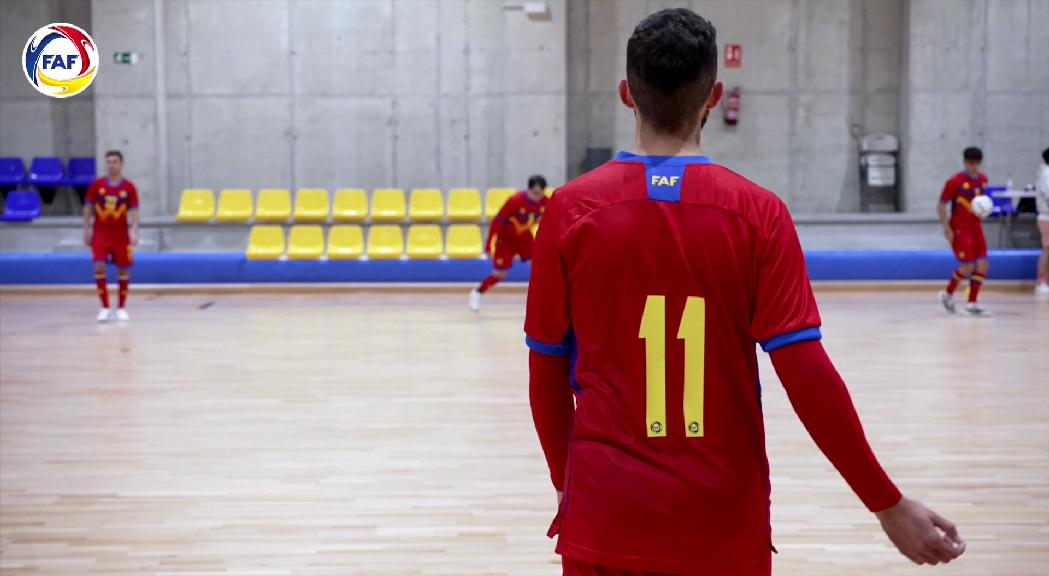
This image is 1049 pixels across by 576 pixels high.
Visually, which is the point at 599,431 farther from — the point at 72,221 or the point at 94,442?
the point at 72,221

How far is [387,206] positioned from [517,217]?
14.8 ft

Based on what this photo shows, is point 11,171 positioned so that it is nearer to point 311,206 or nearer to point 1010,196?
point 311,206

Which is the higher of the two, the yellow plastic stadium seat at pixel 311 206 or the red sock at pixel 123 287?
the yellow plastic stadium seat at pixel 311 206

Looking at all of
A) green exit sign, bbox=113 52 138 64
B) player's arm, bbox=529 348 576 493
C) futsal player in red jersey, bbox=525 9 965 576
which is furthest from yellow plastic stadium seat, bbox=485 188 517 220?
futsal player in red jersey, bbox=525 9 965 576

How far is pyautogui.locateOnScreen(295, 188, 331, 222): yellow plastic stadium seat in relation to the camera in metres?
16.0

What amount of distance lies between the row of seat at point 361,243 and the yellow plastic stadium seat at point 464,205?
600 mm

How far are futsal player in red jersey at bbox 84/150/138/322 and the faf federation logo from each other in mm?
975

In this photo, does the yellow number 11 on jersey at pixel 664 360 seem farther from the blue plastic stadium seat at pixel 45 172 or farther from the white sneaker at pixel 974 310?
the blue plastic stadium seat at pixel 45 172

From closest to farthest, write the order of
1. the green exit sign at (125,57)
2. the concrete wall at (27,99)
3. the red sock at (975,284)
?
the red sock at (975,284), the green exit sign at (125,57), the concrete wall at (27,99)

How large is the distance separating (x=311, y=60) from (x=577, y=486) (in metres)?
16.4

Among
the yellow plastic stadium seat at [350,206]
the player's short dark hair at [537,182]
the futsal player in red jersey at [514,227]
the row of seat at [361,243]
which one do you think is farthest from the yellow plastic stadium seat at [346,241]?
the player's short dark hair at [537,182]

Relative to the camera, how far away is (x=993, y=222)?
15930 millimetres

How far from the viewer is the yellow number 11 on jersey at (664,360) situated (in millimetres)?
1905

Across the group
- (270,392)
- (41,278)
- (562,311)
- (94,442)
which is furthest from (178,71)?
(562,311)
